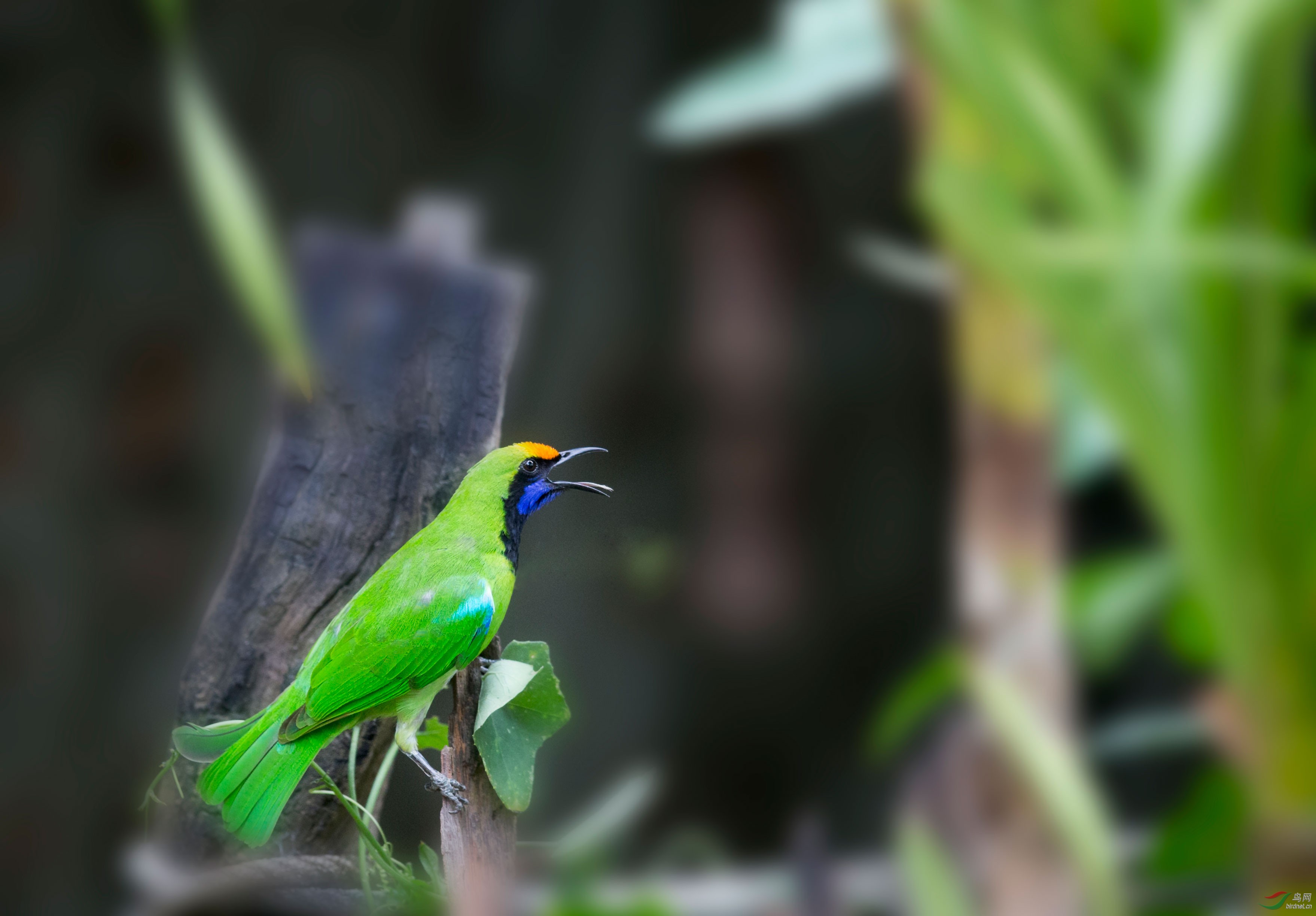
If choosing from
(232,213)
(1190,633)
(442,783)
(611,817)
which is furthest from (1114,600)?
(232,213)

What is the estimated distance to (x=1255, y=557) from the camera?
2.02 feet

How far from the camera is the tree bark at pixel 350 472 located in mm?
410

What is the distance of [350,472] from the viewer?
44cm

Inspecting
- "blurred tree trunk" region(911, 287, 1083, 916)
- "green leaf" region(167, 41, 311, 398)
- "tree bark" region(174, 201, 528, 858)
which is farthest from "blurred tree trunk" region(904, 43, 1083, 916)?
"green leaf" region(167, 41, 311, 398)

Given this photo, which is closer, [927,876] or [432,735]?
[432,735]

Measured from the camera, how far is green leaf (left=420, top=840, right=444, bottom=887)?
0.42 m

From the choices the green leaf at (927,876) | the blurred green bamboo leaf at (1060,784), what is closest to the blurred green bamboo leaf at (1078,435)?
the blurred green bamboo leaf at (1060,784)

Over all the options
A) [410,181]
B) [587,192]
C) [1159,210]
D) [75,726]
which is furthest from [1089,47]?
[75,726]

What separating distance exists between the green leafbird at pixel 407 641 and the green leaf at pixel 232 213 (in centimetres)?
21

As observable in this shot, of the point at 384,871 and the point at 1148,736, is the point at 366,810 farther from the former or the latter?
the point at 1148,736

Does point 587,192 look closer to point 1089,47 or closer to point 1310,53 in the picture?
point 1089,47

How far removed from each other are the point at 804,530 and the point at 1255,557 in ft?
0.91

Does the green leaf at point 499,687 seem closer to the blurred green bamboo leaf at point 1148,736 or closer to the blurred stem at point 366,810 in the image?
the blurred stem at point 366,810

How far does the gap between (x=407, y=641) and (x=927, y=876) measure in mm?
411
